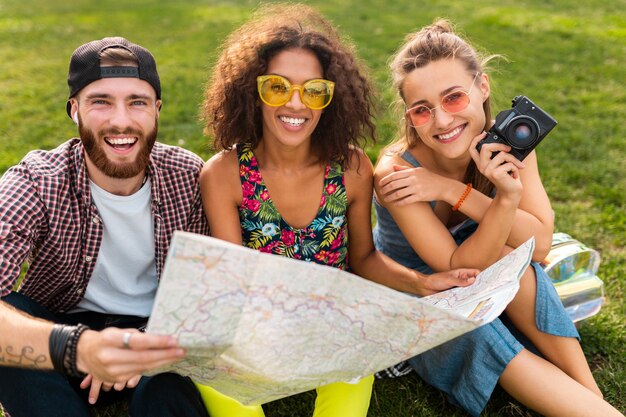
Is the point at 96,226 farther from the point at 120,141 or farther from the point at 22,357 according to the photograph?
the point at 22,357

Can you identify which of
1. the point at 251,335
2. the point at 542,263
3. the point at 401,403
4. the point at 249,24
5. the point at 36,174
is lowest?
the point at 401,403

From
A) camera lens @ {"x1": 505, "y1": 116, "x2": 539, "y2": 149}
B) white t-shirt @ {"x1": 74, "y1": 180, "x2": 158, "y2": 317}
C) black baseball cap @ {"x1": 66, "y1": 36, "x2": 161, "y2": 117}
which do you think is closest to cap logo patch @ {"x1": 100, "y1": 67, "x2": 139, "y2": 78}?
black baseball cap @ {"x1": 66, "y1": 36, "x2": 161, "y2": 117}

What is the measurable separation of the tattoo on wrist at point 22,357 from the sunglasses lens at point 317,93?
4.06 ft

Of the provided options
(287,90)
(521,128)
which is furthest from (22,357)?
(521,128)

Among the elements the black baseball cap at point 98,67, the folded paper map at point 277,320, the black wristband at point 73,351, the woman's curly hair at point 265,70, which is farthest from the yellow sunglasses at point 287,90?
the black wristband at point 73,351

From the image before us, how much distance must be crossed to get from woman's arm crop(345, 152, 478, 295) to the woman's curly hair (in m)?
0.09

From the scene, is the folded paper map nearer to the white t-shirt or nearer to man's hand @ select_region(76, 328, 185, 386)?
man's hand @ select_region(76, 328, 185, 386)

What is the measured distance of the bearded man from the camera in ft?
6.88

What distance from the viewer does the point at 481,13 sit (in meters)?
9.40

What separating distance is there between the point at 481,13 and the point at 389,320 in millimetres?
8520

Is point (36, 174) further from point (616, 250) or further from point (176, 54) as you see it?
point (176, 54)

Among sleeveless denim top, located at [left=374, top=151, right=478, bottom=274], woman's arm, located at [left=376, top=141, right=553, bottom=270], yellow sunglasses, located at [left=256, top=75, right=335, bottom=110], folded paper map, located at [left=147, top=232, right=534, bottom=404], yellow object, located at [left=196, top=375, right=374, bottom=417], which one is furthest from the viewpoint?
sleeveless denim top, located at [left=374, top=151, right=478, bottom=274]

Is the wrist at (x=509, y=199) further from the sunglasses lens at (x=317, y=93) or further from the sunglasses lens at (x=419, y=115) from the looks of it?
the sunglasses lens at (x=317, y=93)

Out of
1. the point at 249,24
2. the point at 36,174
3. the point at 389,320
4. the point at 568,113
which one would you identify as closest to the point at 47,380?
the point at 36,174
